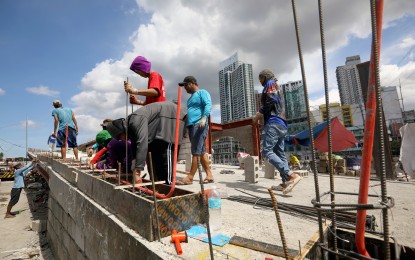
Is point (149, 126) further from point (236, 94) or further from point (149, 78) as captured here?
point (236, 94)

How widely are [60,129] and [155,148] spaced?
5.52m

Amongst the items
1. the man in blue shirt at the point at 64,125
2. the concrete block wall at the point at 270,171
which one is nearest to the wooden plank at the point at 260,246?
the concrete block wall at the point at 270,171

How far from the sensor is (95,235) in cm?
274

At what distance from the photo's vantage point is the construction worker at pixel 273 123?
349 centimetres

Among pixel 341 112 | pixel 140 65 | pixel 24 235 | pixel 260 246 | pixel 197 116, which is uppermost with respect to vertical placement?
pixel 341 112

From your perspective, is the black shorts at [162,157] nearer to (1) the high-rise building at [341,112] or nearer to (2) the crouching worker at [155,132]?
(2) the crouching worker at [155,132]

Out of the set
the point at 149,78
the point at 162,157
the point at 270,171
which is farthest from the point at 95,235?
the point at 270,171

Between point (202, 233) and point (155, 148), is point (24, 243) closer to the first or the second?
point (155, 148)

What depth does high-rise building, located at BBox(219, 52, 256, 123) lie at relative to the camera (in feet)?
216

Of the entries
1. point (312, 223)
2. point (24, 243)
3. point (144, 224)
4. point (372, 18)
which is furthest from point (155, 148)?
point (24, 243)

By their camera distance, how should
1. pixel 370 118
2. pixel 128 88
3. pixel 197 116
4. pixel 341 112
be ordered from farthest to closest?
pixel 341 112 < pixel 197 116 < pixel 128 88 < pixel 370 118

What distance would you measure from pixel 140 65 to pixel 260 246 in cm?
303

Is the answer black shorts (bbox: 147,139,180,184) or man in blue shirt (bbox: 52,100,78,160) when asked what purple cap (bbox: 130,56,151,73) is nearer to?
black shorts (bbox: 147,139,180,184)

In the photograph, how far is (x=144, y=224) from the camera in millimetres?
1818
